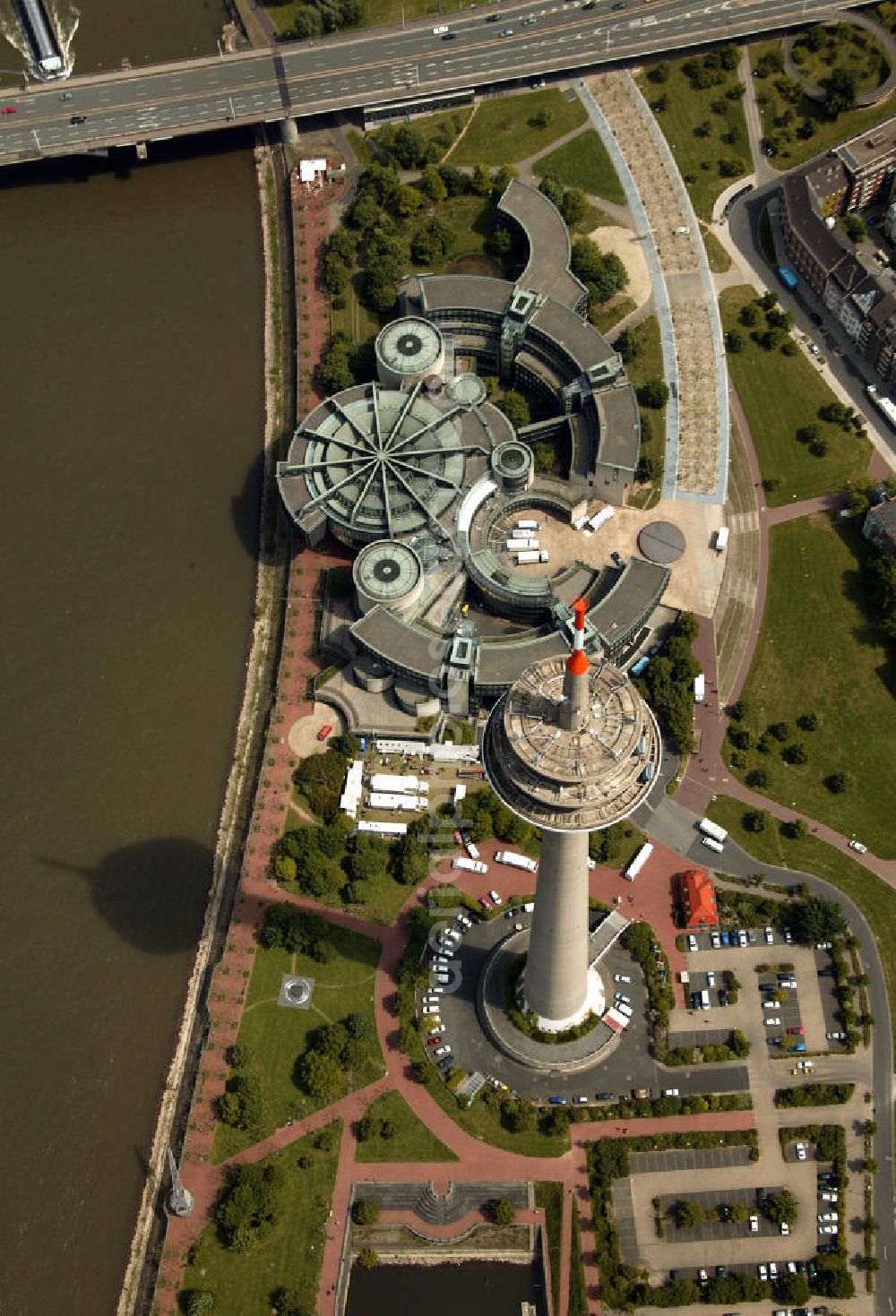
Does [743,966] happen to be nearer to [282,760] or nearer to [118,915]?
[282,760]

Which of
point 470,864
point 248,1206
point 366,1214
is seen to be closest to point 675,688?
point 470,864

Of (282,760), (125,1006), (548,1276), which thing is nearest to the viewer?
(548,1276)

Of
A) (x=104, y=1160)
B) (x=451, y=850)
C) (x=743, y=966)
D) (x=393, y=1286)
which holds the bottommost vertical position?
(x=393, y=1286)

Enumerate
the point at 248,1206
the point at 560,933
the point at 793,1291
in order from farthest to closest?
the point at 248,1206 → the point at 793,1291 → the point at 560,933

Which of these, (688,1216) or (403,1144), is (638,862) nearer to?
(688,1216)

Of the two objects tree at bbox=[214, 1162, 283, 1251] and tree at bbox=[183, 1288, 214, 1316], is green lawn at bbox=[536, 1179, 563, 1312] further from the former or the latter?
tree at bbox=[183, 1288, 214, 1316]

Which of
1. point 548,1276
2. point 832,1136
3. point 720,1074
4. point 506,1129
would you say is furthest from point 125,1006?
point 832,1136

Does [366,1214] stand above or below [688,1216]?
below

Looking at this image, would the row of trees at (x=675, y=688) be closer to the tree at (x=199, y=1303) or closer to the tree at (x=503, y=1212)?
the tree at (x=503, y=1212)
